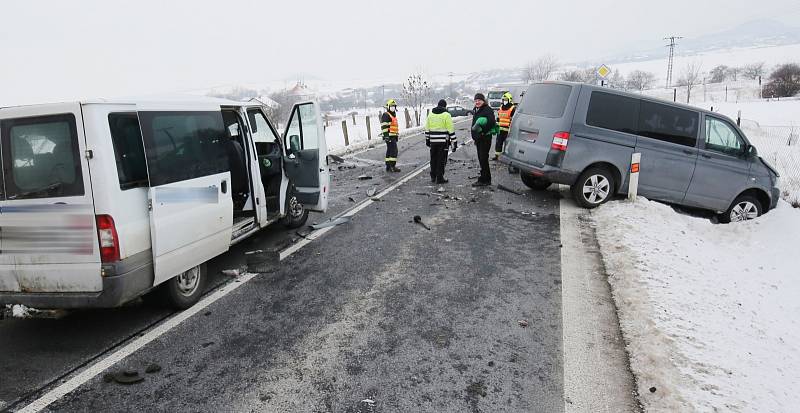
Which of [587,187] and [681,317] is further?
[587,187]

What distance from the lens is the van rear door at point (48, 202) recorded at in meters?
3.40

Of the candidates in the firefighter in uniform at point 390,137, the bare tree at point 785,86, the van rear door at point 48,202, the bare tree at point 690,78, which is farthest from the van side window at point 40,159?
the bare tree at point 785,86

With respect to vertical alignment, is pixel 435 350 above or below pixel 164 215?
below

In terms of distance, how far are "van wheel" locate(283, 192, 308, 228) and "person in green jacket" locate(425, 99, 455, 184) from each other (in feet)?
12.7

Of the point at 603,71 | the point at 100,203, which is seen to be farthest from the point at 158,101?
the point at 603,71

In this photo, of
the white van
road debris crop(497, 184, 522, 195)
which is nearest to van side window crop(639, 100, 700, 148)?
road debris crop(497, 184, 522, 195)

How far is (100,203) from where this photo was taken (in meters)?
3.42

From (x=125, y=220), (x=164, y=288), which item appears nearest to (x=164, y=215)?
(x=125, y=220)

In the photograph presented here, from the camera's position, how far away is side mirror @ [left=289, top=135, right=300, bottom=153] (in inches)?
262

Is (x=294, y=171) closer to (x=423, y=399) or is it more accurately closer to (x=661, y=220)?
(x=423, y=399)

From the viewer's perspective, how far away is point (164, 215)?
12.7 feet

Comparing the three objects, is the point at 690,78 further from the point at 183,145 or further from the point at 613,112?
the point at 183,145

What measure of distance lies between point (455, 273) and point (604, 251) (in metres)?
1.99

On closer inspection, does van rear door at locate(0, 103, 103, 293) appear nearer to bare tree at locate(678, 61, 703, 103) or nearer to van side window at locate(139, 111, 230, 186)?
van side window at locate(139, 111, 230, 186)
